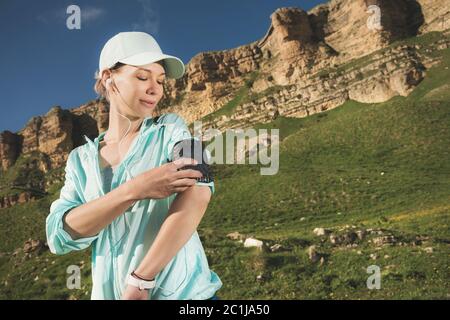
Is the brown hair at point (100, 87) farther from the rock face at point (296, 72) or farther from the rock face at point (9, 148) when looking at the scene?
the rock face at point (9, 148)

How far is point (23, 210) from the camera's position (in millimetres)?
71312

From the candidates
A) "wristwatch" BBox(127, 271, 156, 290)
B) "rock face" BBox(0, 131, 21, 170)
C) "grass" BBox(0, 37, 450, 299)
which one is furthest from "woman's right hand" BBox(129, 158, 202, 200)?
"rock face" BBox(0, 131, 21, 170)

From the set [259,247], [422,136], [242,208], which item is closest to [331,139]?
[422,136]

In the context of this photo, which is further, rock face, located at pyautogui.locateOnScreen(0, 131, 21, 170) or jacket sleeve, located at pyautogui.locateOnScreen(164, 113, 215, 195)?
rock face, located at pyautogui.locateOnScreen(0, 131, 21, 170)

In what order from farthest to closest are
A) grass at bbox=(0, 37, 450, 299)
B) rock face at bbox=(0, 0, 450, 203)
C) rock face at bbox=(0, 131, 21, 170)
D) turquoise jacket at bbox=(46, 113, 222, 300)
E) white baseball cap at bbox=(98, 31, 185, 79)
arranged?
rock face at bbox=(0, 131, 21, 170), rock face at bbox=(0, 0, 450, 203), grass at bbox=(0, 37, 450, 299), white baseball cap at bbox=(98, 31, 185, 79), turquoise jacket at bbox=(46, 113, 222, 300)

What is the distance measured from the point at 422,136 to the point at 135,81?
149ft

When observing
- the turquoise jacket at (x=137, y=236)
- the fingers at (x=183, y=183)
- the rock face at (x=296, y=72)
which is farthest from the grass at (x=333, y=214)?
the rock face at (x=296, y=72)

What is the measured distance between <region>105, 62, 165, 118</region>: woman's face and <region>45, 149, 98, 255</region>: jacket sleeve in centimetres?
53

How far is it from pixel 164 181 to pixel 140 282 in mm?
512

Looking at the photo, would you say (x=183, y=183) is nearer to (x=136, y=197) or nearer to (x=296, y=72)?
(x=136, y=197)

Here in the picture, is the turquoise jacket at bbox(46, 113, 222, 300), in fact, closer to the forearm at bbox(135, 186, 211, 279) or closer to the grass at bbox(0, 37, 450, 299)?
the forearm at bbox(135, 186, 211, 279)

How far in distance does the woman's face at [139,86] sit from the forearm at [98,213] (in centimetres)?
65

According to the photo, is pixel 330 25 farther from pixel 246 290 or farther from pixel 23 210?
pixel 246 290

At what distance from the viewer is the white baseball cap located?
2.53m
